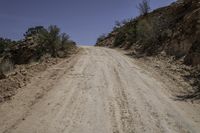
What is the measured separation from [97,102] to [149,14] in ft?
93.0

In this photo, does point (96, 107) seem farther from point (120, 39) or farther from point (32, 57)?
point (120, 39)

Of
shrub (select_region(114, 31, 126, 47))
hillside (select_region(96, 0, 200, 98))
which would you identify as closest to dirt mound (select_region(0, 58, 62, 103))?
hillside (select_region(96, 0, 200, 98))

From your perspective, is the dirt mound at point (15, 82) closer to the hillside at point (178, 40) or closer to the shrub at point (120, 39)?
the hillside at point (178, 40)

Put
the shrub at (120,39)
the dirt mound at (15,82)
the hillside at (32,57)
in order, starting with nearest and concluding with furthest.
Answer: the dirt mound at (15,82) < the hillside at (32,57) < the shrub at (120,39)

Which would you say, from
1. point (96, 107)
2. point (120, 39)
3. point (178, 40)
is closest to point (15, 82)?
point (96, 107)

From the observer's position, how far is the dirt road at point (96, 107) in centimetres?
821

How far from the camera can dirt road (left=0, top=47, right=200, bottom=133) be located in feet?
26.9

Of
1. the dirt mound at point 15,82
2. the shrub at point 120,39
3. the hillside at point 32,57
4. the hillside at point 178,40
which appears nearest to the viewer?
the dirt mound at point 15,82

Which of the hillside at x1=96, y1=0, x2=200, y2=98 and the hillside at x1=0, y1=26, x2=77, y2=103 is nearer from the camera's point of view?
the hillside at x1=0, y1=26, x2=77, y2=103

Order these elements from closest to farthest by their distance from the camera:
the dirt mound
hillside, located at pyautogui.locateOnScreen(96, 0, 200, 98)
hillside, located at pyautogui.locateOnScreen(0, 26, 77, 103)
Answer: the dirt mound, hillside, located at pyautogui.locateOnScreen(0, 26, 77, 103), hillside, located at pyautogui.locateOnScreen(96, 0, 200, 98)

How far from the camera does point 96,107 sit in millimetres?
9680

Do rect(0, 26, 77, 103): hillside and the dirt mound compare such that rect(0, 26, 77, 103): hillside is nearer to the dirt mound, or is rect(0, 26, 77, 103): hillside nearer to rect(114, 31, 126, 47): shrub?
the dirt mound

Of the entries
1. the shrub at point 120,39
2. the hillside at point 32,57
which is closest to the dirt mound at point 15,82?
the hillside at point 32,57

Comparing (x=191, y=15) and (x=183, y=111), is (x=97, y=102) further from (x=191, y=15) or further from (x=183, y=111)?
(x=191, y=15)
